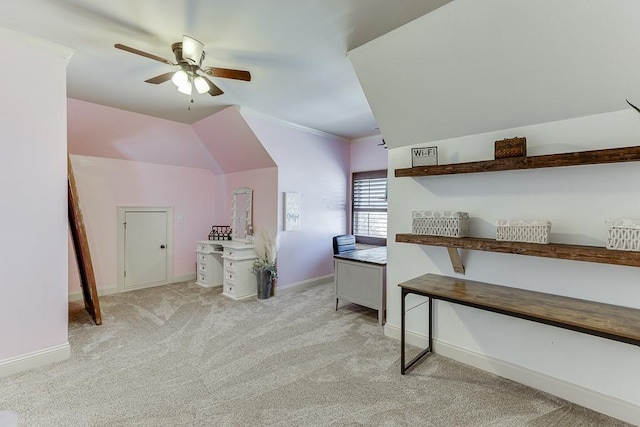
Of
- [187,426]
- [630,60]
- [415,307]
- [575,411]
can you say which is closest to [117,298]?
[187,426]

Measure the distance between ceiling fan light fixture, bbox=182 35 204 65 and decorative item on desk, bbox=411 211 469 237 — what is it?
2332mm

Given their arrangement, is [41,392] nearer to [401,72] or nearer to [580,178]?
[401,72]

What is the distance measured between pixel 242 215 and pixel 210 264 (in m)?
1.02

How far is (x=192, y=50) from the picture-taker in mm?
2264

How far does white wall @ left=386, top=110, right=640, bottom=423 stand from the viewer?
190cm

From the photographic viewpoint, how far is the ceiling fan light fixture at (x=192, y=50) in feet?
7.05

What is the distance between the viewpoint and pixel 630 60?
1.70m

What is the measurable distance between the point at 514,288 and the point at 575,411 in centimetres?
85

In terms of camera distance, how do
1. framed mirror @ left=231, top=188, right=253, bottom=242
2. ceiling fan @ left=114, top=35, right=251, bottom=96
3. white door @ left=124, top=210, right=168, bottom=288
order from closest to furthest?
ceiling fan @ left=114, top=35, right=251, bottom=96
white door @ left=124, top=210, right=168, bottom=288
framed mirror @ left=231, top=188, right=253, bottom=242

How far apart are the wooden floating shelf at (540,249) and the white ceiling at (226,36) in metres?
1.70

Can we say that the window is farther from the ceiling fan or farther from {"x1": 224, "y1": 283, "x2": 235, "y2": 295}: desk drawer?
the ceiling fan

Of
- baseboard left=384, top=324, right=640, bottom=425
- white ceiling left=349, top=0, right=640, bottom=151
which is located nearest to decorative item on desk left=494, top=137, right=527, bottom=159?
white ceiling left=349, top=0, right=640, bottom=151

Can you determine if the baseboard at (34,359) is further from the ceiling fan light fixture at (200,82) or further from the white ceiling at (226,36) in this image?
the ceiling fan light fixture at (200,82)

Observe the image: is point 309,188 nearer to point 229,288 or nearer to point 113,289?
point 229,288
